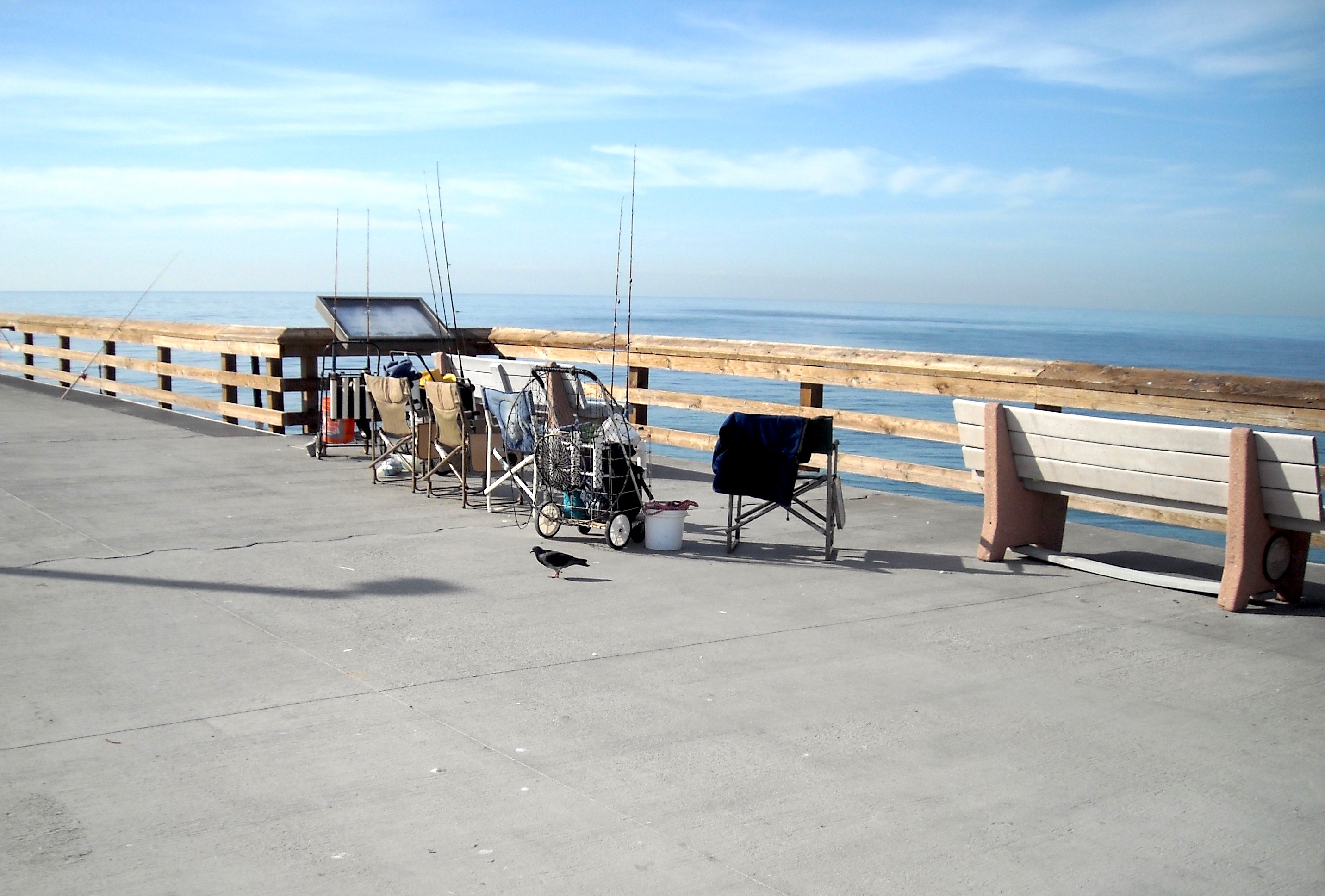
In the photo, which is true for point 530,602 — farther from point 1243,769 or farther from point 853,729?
point 1243,769

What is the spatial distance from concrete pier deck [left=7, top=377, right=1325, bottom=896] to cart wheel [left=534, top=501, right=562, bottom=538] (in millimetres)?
188

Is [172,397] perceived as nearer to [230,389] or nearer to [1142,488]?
[230,389]

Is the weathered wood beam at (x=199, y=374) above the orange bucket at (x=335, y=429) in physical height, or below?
above

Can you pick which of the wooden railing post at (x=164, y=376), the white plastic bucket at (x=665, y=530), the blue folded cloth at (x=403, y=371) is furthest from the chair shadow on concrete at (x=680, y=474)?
the wooden railing post at (x=164, y=376)

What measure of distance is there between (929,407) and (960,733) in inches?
849

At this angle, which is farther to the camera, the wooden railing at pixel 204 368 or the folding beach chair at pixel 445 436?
the wooden railing at pixel 204 368

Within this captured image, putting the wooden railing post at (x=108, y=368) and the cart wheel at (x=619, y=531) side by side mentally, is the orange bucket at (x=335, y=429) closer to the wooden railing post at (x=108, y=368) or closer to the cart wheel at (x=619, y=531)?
the cart wheel at (x=619, y=531)

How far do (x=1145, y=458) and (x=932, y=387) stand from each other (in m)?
2.57

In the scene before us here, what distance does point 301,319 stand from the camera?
5747 centimetres

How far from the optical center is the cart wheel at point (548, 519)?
689 centimetres

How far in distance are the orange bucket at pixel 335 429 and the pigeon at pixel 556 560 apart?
4.46m

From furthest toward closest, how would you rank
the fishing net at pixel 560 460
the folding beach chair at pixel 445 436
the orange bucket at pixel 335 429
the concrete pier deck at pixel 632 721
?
the orange bucket at pixel 335 429, the folding beach chair at pixel 445 436, the fishing net at pixel 560 460, the concrete pier deck at pixel 632 721

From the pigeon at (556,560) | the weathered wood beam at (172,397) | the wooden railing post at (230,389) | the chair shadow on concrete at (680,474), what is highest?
the wooden railing post at (230,389)

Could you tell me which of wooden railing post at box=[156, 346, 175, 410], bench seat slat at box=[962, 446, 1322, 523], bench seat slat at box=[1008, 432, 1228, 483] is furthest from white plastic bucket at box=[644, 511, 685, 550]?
wooden railing post at box=[156, 346, 175, 410]
